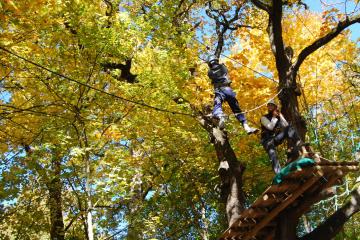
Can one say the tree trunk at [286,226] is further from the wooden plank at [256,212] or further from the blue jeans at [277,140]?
the blue jeans at [277,140]

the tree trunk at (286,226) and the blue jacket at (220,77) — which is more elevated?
the blue jacket at (220,77)

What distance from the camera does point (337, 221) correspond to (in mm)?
6500

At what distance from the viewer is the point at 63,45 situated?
24.0 ft

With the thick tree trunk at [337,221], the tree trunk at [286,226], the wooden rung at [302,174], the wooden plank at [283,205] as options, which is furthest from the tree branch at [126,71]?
the thick tree trunk at [337,221]

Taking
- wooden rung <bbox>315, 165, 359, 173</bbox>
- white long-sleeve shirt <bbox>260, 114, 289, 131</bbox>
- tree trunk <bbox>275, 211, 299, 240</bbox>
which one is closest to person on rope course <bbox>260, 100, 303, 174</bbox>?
white long-sleeve shirt <bbox>260, 114, 289, 131</bbox>

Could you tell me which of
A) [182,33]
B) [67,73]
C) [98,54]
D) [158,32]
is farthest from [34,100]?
[182,33]

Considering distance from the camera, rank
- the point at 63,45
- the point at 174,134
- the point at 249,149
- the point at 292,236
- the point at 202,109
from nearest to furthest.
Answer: the point at 292,236 < the point at 63,45 < the point at 202,109 < the point at 174,134 < the point at 249,149

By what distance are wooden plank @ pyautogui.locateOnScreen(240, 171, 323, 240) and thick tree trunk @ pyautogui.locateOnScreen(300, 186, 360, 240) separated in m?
0.76

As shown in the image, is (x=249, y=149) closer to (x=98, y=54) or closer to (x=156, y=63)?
(x=156, y=63)

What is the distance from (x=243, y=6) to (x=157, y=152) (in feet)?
16.3

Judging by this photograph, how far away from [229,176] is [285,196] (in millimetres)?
1941

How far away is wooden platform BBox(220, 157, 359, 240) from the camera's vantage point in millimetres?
5777

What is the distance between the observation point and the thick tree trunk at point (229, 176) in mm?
7668

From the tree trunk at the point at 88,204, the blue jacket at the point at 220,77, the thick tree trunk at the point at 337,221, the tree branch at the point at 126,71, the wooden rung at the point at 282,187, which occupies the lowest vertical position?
the thick tree trunk at the point at 337,221
